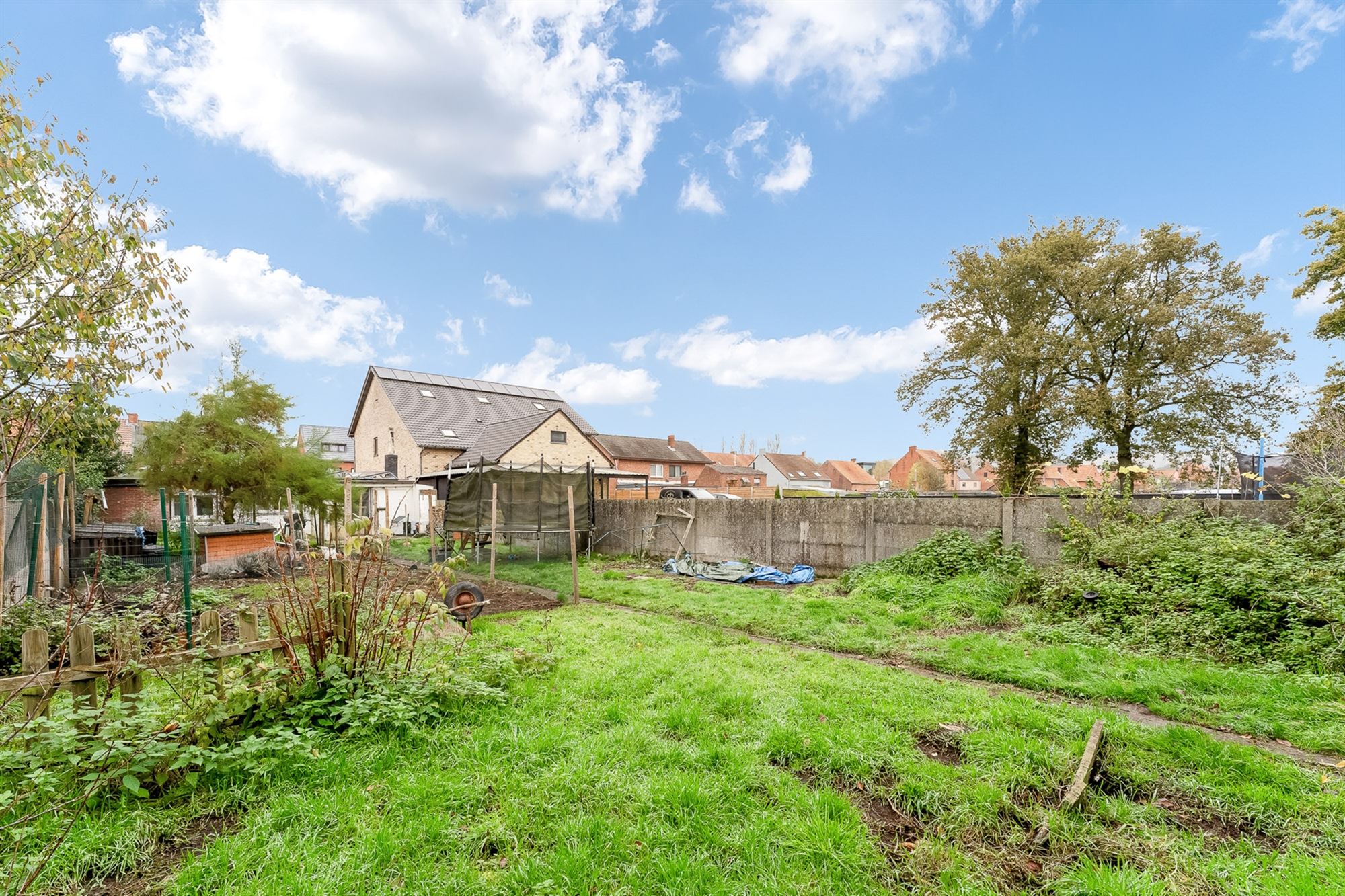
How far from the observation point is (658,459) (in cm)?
4038

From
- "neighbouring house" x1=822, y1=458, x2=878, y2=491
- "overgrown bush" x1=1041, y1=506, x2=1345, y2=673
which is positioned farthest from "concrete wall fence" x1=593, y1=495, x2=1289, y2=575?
"neighbouring house" x1=822, y1=458, x2=878, y2=491

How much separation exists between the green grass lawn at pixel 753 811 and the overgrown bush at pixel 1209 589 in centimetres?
235

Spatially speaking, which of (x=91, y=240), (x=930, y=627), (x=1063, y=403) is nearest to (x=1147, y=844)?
(x=930, y=627)

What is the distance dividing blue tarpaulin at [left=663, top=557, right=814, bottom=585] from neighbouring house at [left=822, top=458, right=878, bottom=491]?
1812 inches

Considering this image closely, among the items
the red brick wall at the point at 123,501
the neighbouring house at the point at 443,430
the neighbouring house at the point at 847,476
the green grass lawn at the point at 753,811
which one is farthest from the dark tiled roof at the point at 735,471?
the green grass lawn at the point at 753,811

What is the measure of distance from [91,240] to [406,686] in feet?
14.6

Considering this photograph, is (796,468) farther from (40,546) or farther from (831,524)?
(40,546)

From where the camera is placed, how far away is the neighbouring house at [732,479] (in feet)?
137

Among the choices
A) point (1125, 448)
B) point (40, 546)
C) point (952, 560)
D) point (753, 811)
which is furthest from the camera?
point (1125, 448)

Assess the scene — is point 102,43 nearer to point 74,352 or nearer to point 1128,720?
point 74,352

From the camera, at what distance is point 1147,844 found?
95.1 inches

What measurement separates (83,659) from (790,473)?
167 feet

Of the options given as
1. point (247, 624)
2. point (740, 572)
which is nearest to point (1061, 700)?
point (247, 624)

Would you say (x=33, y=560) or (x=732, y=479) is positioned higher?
(x=732, y=479)
